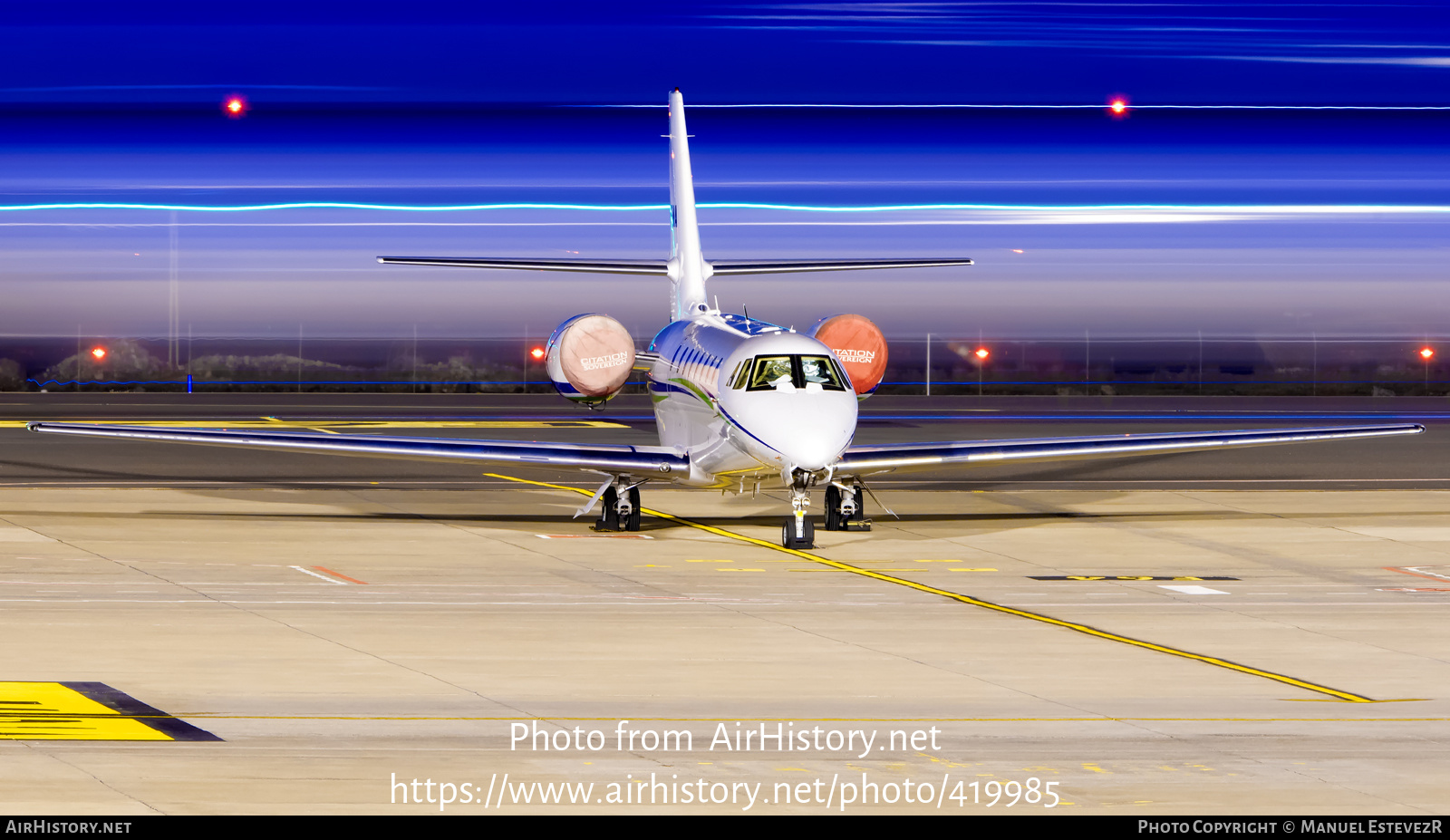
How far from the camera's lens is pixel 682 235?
35906 millimetres

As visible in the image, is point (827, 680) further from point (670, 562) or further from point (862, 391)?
point (862, 391)

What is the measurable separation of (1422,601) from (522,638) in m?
9.99

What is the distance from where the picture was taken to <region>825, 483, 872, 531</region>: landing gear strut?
86.4ft

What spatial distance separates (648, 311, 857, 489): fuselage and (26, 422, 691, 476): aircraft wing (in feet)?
2.57

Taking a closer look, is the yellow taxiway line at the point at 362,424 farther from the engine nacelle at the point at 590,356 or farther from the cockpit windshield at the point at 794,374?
the cockpit windshield at the point at 794,374

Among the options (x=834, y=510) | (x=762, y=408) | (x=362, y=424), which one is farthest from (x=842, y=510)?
(x=362, y=424)

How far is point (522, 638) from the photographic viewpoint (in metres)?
16.6

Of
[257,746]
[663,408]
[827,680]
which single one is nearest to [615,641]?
[827,680]

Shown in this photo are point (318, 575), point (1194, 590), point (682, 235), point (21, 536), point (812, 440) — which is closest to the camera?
point (1194, 590)

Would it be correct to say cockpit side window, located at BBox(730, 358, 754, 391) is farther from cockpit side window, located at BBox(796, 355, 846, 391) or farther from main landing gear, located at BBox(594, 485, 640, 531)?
main landing gear, located at BBox(594, 485, 640, 531)

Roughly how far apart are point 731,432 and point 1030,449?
5081 millimetres

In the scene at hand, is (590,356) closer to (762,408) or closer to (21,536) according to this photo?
(762,408)

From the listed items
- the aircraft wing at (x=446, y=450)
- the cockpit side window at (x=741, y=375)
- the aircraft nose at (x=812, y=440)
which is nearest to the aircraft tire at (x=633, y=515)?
the aircraft wing at (x=446, y=450)

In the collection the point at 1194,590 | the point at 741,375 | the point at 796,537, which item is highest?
the point at 741,375
